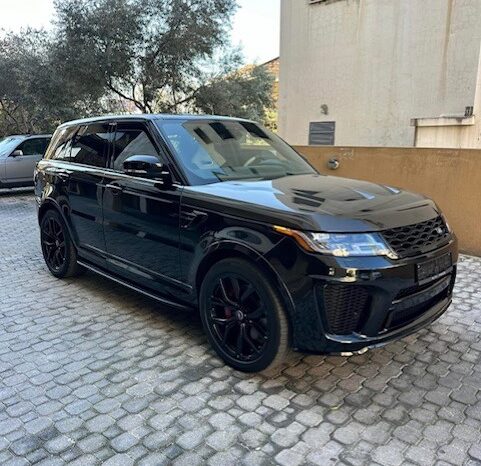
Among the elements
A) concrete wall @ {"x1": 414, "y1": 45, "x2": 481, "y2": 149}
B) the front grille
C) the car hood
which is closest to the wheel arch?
the car hood

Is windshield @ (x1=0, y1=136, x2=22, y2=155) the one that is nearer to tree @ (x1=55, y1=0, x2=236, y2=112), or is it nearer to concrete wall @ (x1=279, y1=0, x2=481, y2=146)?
tree @ (x1=55, y1=0, x2=236, y2=112)

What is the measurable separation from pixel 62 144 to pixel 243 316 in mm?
3338

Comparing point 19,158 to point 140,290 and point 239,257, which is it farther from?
point 239,257

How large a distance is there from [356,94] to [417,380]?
844cm

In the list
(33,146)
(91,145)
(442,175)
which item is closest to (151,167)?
(91,145)

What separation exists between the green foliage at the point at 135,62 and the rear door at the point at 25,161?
1710 mm

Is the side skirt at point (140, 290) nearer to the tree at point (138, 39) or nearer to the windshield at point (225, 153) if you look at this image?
the windshield at point (225, 153)

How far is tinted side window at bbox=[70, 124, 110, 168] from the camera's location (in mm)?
4297

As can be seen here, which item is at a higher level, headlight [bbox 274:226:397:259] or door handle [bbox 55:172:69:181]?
door handle [bbox 55:172:69:181]

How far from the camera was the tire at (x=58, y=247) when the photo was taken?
4.81 metres

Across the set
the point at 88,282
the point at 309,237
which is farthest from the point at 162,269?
the point at 88,282

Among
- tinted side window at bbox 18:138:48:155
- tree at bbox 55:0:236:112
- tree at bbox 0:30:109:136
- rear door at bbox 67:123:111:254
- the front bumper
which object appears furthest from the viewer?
tree at bbox 0:30:109:136

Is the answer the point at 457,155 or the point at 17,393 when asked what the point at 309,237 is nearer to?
the point at 17,393

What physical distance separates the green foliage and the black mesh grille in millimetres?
10988
